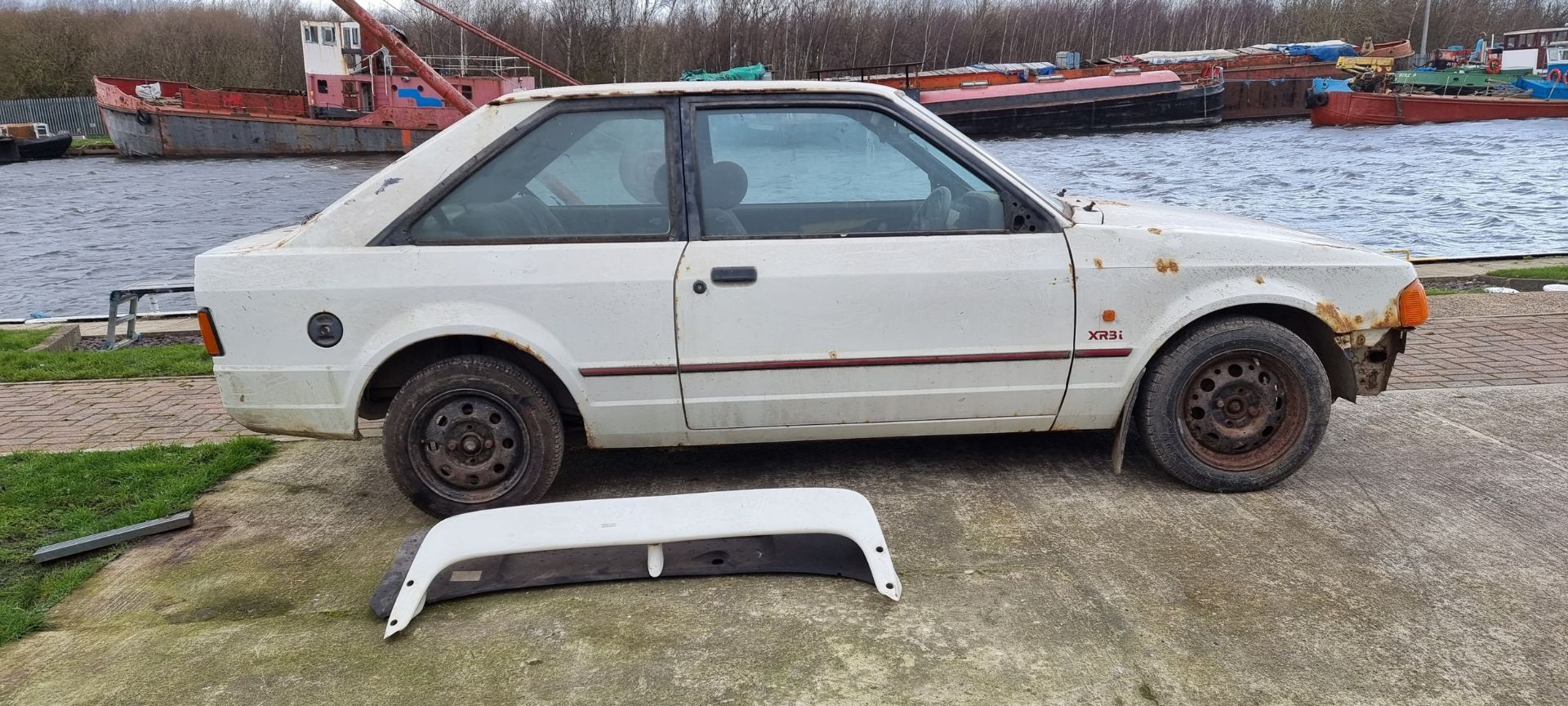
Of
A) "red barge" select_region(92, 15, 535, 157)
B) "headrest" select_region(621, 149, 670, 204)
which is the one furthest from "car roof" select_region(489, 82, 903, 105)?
"red barge" select_region(92, 15, 535, 157)

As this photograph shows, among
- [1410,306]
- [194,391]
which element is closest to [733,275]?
[1410,306]

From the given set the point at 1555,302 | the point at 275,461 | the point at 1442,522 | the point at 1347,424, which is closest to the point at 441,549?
the point at 275,461

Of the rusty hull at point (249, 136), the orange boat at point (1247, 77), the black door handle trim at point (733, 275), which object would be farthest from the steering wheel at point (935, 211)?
the orange boat at point (1247, 77)

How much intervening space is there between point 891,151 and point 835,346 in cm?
82

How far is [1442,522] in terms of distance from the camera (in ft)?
12.6

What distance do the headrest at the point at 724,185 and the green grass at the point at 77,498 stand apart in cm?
251

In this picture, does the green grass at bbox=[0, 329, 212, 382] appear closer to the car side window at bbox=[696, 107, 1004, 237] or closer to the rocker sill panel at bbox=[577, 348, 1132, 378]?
the rocker sill panel at bbox=[577, 348, 1132, 378]

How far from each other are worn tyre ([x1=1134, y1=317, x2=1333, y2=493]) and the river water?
1280cm

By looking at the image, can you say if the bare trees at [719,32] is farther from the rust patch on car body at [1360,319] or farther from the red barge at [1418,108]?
the rust patch on car body at [1360,319]

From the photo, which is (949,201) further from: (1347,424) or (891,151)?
(1347,424)

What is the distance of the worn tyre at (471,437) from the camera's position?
3.99 m

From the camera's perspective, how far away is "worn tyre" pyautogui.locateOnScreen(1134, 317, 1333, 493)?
4059mm

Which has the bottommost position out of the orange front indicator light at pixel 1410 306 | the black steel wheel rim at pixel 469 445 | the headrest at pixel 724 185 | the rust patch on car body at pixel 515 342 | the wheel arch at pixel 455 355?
the black steel wheel rim at pixel 469 445

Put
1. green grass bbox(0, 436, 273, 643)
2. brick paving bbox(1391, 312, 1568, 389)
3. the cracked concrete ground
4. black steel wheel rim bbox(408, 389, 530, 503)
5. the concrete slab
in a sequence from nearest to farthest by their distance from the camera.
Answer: the cracked concrete ground < green grass bbox(0, 436, 273, 643) < black steel wheel rim bbox(408, 389, 530, 503) < brick paving bbox(1391, 312, 1568, 389) < the concrete slab
